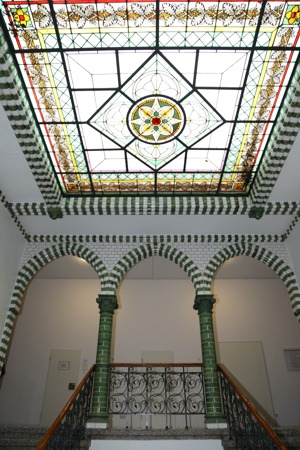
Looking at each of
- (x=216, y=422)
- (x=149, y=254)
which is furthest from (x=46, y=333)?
(x=216, y=422)

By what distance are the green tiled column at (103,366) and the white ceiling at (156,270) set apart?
2131 mm

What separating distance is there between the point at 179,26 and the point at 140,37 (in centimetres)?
51

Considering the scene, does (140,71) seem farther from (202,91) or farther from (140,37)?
(202,91)

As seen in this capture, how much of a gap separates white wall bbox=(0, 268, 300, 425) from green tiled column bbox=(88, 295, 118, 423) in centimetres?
245

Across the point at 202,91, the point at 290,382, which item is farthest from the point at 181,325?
the point at 202,91

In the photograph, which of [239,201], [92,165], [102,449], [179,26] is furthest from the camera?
[239,201]

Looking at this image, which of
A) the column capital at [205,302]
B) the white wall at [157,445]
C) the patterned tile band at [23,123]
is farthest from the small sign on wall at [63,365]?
the patterned tile band at [23,123]

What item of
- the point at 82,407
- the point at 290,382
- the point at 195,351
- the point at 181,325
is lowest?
the point at 82,407

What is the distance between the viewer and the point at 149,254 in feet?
25.9

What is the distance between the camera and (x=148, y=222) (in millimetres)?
7441

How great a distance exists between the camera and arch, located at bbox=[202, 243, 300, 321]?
7379 millimetres

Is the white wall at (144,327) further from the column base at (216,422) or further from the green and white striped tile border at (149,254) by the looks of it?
the column base at (216,422)

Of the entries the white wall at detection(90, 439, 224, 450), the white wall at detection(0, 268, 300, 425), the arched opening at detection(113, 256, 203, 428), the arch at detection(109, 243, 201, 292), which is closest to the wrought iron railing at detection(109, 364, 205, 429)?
the arched opening at detection(113, 256, 203, 428)

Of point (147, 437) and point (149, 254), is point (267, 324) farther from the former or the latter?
point (147, 437)
